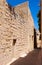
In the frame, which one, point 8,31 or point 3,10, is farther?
point 8,31

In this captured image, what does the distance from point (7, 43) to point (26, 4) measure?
6.33m

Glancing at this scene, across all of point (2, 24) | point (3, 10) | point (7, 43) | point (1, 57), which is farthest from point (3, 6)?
point (1, 57)

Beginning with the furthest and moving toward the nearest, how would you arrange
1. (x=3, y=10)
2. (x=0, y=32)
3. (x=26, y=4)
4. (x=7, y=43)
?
(x=26, y=4)
(x=7, y=43)
(x=3, y=10)
(x=0, y=32)

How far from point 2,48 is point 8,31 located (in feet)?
2.84

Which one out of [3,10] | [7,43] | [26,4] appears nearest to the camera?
[3,10]

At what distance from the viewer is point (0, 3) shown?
458cm

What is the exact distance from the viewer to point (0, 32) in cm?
448

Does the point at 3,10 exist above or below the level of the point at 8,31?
above

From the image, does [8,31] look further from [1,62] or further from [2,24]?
[1,62]

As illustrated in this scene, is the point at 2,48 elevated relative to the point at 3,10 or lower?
lower

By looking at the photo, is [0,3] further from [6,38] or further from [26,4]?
[26,4]

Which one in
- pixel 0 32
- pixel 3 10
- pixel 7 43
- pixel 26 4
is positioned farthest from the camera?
pixel 26 4

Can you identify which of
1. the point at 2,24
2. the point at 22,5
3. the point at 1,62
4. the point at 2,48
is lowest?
the point at 1,62

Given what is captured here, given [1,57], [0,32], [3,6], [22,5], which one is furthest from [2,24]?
[22,5]
